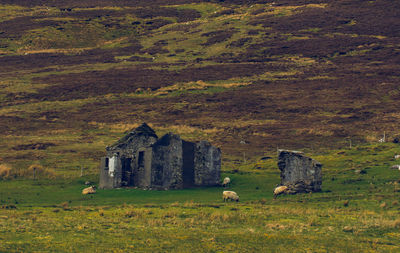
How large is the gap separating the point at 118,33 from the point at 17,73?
143ft

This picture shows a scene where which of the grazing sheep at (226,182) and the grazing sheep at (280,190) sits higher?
the grazing sheep at (226,182)

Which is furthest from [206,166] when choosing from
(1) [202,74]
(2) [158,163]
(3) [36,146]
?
(1) [202,74]

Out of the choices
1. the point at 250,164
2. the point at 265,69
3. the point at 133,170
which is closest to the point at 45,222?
the point at 133,170

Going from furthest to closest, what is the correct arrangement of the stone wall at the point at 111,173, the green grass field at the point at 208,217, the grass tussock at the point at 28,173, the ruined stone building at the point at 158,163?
the grass tussock at the point at 28,173 → the stone wall at the point at 111,173 → the ruined stone building at the point at 158,163 → the green grass field at the point at 208,217

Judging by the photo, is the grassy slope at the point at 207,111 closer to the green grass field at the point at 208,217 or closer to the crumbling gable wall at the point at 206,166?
the green grass field at the point at 208,217

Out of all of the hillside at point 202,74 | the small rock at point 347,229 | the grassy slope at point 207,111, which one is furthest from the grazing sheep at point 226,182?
the small rock at point 347,229

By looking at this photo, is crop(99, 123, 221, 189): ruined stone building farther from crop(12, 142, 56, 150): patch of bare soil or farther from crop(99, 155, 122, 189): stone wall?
crop(12, 142, 56, 150): patch of bare soil

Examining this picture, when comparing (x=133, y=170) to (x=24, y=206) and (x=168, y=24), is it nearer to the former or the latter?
(x=24, y=206)

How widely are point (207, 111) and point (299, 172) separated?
52.9 meters

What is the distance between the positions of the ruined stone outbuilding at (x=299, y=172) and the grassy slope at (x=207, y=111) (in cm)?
138

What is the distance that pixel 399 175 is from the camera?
4612cm

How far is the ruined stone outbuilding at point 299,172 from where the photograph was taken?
44.3 metres

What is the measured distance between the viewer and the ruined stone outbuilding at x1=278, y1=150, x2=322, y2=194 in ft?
145

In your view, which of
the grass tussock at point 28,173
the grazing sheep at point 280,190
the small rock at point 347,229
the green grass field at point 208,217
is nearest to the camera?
the green grass field at point 208,217
